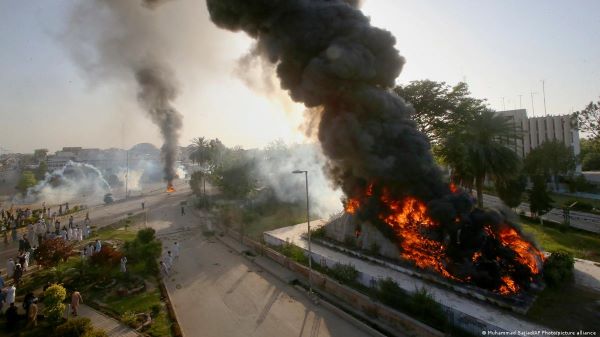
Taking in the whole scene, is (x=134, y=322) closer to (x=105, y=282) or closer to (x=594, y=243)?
(x=105, y=282)

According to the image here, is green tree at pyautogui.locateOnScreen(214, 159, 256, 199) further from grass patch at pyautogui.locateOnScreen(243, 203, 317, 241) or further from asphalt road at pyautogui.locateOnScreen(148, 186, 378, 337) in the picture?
asphalt road at pyautogui.locateOnScreen(148, 186, 378, 337)

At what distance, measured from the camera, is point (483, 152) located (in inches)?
1040

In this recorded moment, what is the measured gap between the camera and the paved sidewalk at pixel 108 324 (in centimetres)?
1369

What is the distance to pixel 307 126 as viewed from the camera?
26750 mm

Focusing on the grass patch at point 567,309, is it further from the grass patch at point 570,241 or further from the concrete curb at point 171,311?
the concrete curb at point 171,311

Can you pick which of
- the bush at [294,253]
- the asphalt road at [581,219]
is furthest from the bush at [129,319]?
the asphalt road at [581,219]

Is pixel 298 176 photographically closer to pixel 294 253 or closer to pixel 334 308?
pixel 294 253

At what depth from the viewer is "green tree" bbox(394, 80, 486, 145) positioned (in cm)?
3356

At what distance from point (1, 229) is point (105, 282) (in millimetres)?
23314

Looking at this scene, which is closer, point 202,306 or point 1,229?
point 202,306

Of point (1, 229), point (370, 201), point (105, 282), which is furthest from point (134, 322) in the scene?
point (1, 229)

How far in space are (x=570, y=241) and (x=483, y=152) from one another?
8.74 meters

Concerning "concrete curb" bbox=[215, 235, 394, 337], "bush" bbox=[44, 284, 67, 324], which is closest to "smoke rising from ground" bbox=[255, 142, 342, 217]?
"concrete curb" bbox=[215, 235, 394, 337]

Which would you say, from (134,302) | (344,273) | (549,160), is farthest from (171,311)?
(549,160)
